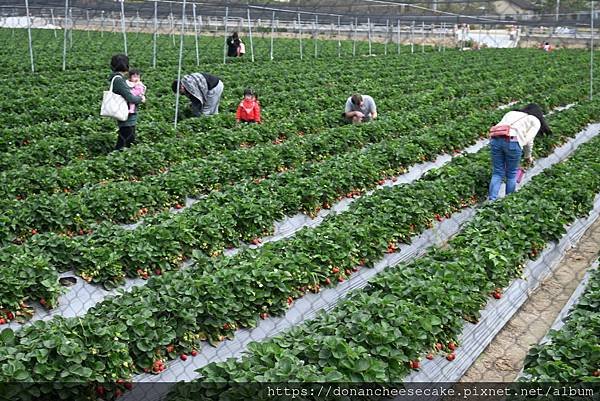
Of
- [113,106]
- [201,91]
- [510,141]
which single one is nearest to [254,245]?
[510,141]

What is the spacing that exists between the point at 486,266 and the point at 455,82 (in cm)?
1512

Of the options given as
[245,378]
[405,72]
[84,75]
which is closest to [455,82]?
[405,72]

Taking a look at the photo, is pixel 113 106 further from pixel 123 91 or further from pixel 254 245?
pixel 254 245

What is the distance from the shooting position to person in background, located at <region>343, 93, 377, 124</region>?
45.9 ft

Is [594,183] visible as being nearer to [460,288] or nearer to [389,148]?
[389,148]

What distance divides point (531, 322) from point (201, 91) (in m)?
8.71

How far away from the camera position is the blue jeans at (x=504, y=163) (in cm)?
952

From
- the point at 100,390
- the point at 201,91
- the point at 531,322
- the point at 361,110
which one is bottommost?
the point at 531,322

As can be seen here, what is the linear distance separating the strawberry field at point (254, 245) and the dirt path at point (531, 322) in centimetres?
27

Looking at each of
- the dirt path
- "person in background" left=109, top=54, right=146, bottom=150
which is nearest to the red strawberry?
the dirt path

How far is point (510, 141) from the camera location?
9500mm

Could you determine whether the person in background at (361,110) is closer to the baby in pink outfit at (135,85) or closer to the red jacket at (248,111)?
the red jacket at (248,111)

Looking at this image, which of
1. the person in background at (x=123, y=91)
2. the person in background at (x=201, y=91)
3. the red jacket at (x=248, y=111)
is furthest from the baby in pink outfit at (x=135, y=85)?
the red jacket at (x=248, y=111)

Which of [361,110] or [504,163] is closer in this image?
[504,163]
